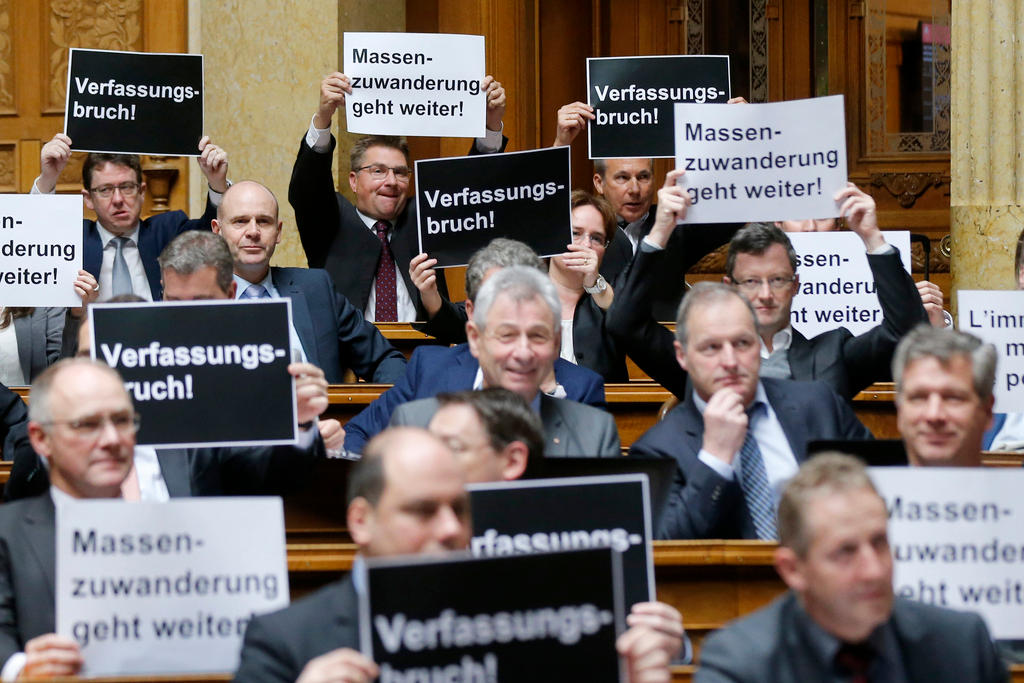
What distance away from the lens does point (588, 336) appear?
5.85 metres

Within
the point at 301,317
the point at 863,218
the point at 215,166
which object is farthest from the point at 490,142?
the point at 863,218

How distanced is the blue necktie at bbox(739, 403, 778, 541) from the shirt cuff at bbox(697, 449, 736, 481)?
137 mm

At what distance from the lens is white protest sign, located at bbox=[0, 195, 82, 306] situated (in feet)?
18.5

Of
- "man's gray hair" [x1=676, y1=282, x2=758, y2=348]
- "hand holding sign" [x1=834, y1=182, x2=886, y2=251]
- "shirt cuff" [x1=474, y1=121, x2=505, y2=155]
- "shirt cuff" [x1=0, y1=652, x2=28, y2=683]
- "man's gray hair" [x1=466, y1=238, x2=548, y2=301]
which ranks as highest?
"shirt cuff" [x1=474, y1=121, x2=505, y2=155]

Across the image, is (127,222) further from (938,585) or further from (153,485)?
(938,585)

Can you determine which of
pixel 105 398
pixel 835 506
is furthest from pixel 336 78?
pixel 835 506

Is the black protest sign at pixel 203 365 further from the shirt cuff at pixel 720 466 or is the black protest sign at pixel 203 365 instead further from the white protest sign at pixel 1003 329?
the white protest sign at pixel 1003 329

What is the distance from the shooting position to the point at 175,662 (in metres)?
3.32

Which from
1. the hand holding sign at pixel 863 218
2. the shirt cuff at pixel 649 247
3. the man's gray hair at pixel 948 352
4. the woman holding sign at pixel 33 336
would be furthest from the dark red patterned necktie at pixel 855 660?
the woman holding sign at pixel 33 336

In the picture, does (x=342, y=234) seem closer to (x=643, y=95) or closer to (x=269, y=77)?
(x=643, y=95)

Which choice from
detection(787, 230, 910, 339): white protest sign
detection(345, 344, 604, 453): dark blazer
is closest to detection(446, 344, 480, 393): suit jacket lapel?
detection(345, 344, 604, 453): dark blazer

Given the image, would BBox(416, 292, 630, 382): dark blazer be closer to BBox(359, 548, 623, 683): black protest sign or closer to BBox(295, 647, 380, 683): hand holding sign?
BBox(359, 548, 623, 683): black protest sign

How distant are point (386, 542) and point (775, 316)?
230cm

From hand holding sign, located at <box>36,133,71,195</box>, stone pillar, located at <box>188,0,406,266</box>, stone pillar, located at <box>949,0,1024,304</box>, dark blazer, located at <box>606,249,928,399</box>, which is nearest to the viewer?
dark blazer, located at <box>606,249,928,399</box>
